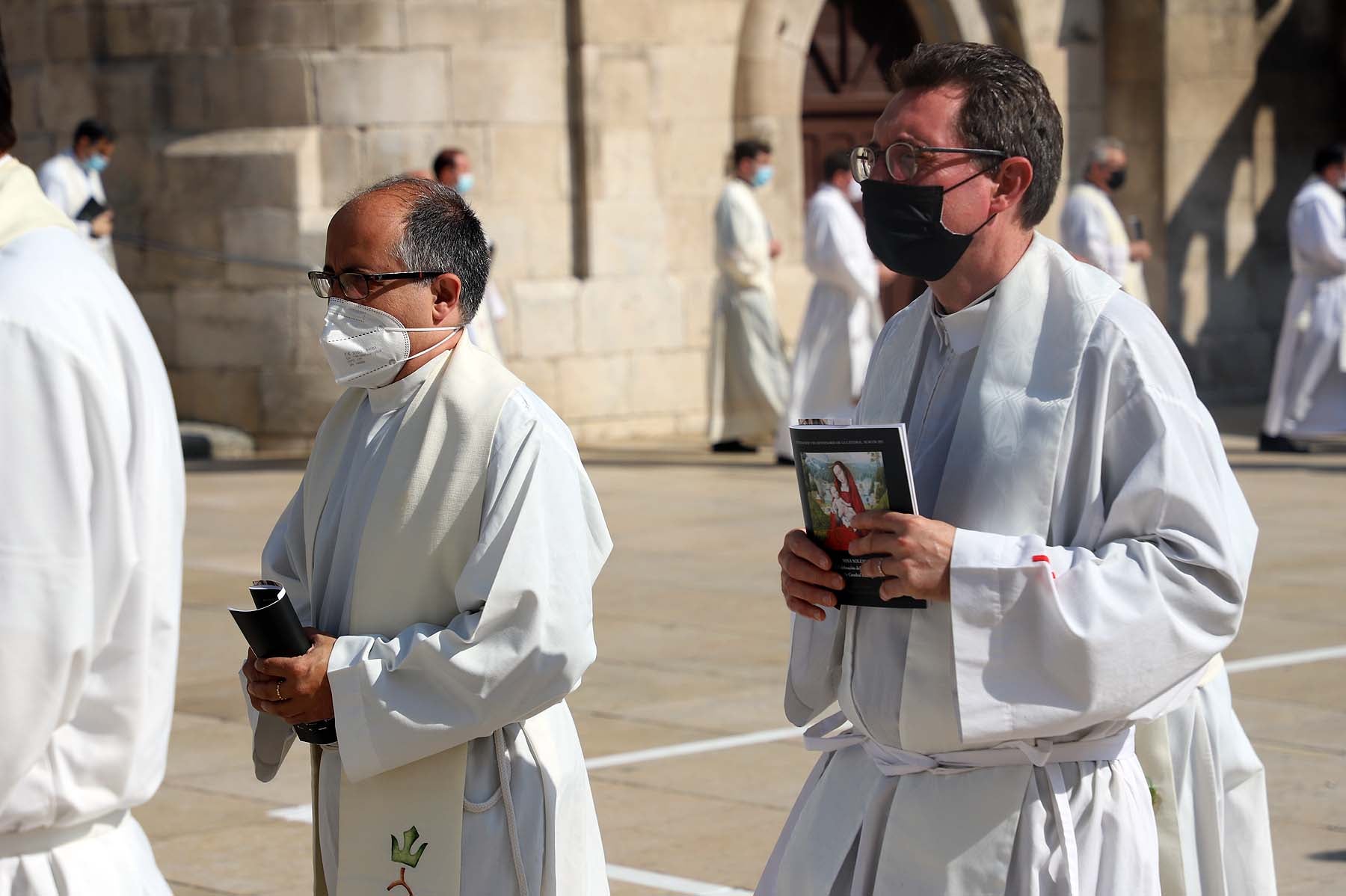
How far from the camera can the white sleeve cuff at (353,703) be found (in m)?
3.29

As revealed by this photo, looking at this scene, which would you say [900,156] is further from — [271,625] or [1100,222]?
[1100,222]

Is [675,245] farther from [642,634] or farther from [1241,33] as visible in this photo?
[642,634]

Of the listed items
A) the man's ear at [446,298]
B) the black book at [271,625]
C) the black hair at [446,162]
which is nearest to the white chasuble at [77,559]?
the black book at [271,625]

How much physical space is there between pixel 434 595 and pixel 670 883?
6.82ft

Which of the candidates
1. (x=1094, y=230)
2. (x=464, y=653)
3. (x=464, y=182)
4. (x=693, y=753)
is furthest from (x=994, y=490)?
(x=1094, y=230)

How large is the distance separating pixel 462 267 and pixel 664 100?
12.0 metres

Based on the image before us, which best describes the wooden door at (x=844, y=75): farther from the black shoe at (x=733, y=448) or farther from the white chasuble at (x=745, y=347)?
the black shoe at (x=733, y=448)

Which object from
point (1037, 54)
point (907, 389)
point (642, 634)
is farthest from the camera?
point (1037, 54)

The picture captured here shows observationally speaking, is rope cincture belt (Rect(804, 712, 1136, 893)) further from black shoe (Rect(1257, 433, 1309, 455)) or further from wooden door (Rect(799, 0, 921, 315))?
wooden door (Rect(799, 0, 921, 315))

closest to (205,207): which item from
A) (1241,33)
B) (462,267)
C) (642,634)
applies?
(642,634)

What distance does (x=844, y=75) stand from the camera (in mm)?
16875

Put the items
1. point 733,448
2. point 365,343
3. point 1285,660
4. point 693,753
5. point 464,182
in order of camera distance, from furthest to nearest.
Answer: point 733,448, point 464,182, point 1285,660, point 693,753, point 365,343

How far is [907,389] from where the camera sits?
10.7ft

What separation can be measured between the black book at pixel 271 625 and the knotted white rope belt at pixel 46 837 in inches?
26.2
